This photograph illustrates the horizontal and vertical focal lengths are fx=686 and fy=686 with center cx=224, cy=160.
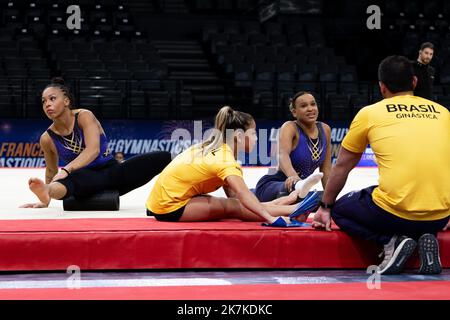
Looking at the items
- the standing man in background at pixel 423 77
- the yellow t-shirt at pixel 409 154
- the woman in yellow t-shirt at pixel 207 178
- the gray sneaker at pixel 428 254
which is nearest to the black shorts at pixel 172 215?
the woman in yellow t-shirt at pixel 207 178

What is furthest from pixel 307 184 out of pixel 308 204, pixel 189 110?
pixel 189 110

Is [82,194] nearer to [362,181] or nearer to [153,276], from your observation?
[153,276]

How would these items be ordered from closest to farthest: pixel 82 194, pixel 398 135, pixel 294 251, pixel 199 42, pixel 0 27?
pixel 398 135
pixel 294 251
pixel 82 194
pixel 0 27
pixel 199 42

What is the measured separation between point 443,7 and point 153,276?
1400cm

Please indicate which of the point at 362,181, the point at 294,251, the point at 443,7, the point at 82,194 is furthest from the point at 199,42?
the point at 294,251

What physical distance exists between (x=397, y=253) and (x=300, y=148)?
1449 millimetres

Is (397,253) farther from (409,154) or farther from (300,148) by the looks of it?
(300,148)

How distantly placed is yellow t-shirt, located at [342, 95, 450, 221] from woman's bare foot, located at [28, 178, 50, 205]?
1752 mm

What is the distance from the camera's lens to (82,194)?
4.21 metres

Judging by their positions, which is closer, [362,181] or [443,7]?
[362,181]

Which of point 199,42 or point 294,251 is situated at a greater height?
point 199,42

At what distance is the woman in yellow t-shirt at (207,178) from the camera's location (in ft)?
10.9

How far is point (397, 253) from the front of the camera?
9.54 feet
